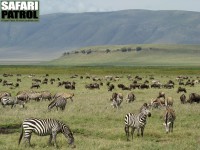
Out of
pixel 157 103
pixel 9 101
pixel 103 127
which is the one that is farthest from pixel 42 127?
pixel 157 103

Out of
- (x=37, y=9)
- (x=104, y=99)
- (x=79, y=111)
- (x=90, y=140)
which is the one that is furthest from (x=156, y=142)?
(x=37, y=9)

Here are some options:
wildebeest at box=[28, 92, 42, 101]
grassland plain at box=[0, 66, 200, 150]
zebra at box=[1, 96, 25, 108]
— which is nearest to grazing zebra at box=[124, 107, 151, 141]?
grassland plain at box=[0, 66, 200, 150]

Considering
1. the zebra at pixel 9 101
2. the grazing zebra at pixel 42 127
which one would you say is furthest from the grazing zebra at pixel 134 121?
the zebra at pixel 9 101

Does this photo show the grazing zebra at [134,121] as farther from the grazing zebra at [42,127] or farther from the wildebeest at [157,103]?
the wildebeest at [157,103]

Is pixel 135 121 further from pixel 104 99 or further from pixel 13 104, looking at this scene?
pixel 104 99

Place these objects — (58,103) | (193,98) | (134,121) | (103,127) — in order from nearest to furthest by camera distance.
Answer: (134,121), (103,127), (58,103), (193,98)

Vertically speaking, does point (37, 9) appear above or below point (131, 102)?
above

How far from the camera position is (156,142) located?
62.8 feet

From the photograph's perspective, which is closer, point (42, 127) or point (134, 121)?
point (42, 127)

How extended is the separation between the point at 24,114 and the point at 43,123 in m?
9.92

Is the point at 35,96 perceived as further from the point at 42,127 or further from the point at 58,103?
the point at 42,127

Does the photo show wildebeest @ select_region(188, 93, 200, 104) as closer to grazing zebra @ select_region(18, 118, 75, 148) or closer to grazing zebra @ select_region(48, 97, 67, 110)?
grazing zebra @ select_region(48, 97, 67, 110)

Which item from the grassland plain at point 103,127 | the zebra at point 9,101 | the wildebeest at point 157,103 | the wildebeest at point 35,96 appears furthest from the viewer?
the wildebeest at point 35,96

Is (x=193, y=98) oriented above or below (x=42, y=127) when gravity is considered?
above
